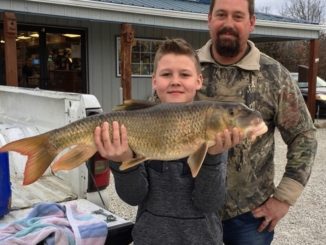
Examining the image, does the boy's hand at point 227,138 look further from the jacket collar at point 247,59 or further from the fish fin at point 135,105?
the jacket collar at point 247,59

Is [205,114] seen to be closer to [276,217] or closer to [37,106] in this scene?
[276,217]

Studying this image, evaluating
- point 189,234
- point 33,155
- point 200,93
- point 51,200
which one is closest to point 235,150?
point 200,93

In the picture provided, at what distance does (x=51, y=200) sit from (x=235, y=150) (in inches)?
56.9

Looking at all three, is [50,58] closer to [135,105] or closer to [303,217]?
[303,217]

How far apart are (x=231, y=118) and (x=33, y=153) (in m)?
0.88

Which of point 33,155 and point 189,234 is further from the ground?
point 33,155

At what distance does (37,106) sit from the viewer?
13.3ft

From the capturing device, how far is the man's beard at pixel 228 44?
103 inches

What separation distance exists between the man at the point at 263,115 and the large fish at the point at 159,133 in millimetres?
570

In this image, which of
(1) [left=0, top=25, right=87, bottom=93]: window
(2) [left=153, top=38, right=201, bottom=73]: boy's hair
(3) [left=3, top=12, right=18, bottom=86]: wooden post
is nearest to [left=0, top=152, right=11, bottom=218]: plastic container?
(2) [left=153, top=38, right=201, bottom=73]: boy's hair

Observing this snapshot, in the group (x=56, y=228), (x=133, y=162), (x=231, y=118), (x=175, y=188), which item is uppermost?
(x=231, y=118)

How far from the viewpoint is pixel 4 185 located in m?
2.99

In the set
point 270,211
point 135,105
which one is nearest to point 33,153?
point 135,105

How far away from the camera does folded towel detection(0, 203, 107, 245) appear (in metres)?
2.46
